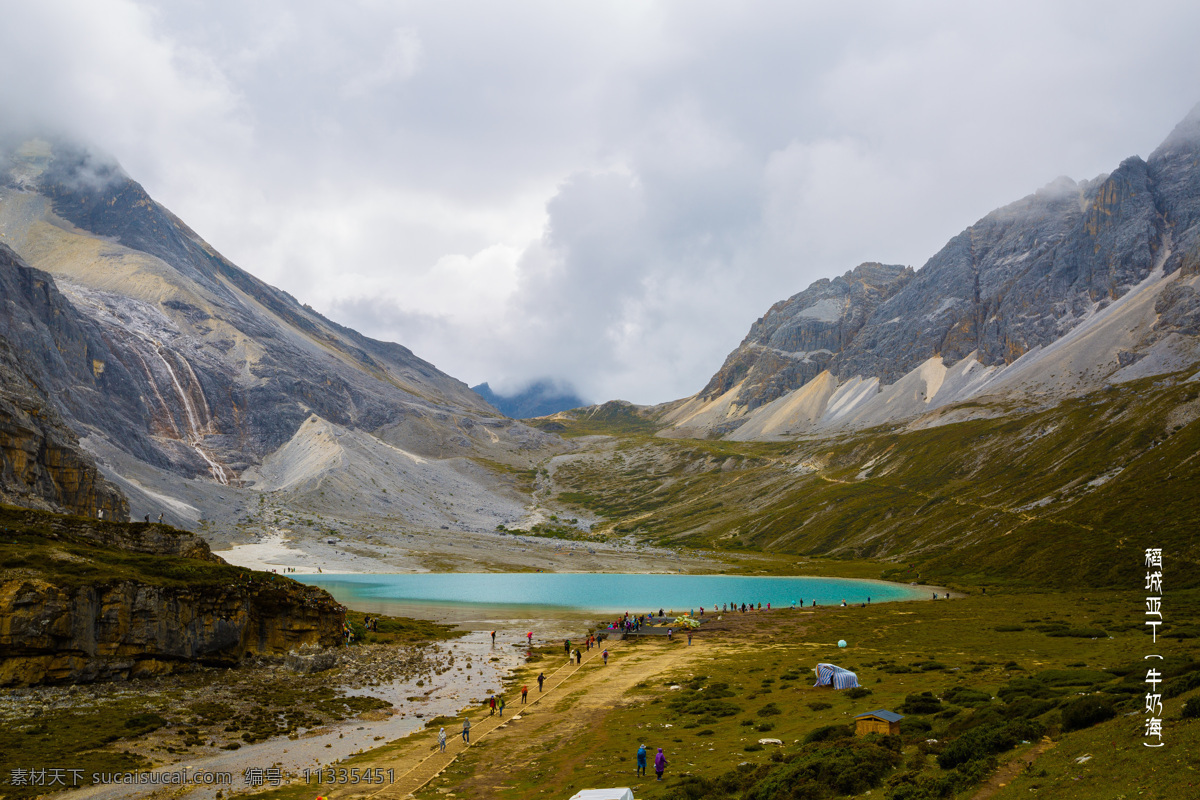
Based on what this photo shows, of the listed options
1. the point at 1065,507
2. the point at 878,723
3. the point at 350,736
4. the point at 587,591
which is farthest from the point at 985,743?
the point at 1065,507

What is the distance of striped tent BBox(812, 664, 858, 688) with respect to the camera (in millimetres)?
49000

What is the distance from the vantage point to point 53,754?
3450cm

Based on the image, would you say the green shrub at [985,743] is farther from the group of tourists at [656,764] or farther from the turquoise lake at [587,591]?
the turquoise lake at [587,591]

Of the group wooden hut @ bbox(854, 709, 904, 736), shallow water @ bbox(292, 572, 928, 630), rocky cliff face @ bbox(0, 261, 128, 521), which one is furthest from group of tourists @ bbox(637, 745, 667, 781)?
rocky cliff face @ bbox(0, 261, 128, 521)

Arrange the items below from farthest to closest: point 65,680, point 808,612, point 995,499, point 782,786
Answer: point 995,499 < point 808,612 < point 65,680 < point 782,786

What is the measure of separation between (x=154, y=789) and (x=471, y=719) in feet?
69.0

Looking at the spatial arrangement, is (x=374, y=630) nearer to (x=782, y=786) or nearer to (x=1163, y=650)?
(x=782, y=786)

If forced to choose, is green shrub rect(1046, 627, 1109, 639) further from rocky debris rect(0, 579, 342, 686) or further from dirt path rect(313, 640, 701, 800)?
rocky debris rect(0, 579, 342, 686)

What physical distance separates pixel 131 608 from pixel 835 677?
55.0 metres

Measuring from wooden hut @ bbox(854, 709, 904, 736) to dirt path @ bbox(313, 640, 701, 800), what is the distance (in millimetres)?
19647

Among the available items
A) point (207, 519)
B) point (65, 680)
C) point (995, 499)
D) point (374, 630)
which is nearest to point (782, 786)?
point (65, 680)

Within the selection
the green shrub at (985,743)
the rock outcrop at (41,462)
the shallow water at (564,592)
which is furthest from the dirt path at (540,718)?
the rock outcrop at (41,462)

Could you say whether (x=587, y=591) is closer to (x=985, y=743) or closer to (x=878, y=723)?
(x=878, y=723)

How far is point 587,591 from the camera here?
140 meters
